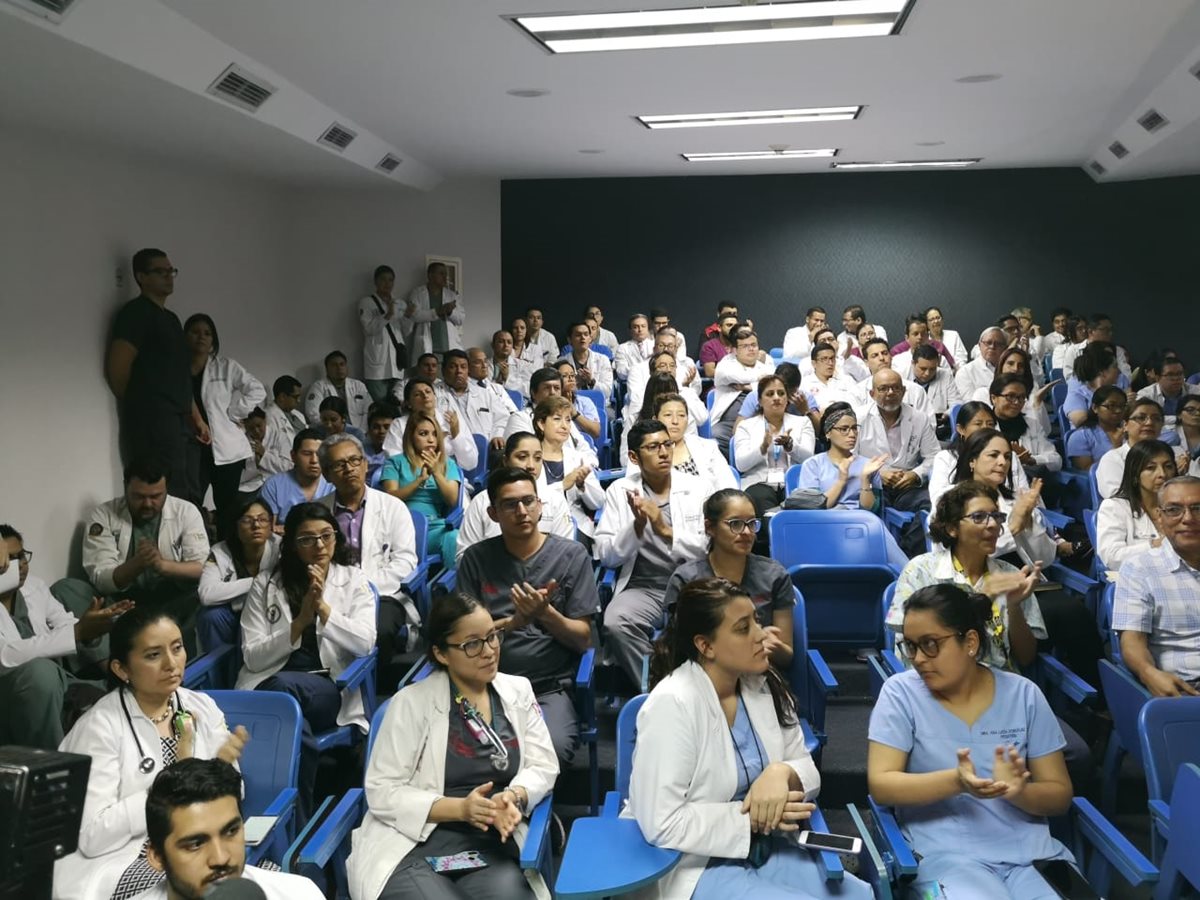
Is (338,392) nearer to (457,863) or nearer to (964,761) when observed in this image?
(457,863)

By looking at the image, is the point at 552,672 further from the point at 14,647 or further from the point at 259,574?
the point at 14,647

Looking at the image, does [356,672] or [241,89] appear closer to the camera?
[356,672]

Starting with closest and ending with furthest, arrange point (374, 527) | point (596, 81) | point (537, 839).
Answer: point (537, 839) → point (374, 527) → point (596, 81)

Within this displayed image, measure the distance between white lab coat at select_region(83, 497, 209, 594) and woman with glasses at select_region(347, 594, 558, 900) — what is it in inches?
85.6

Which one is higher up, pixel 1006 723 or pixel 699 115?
pixel 699 115

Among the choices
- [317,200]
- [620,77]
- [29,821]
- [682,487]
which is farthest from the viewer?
[317,200]

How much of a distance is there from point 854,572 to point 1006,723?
4.89 feet

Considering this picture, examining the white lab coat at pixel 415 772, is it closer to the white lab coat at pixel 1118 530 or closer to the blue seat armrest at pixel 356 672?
the blue seat armrest at pixel 356 672

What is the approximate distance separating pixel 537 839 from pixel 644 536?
1.70 meters

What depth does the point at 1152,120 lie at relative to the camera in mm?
7156

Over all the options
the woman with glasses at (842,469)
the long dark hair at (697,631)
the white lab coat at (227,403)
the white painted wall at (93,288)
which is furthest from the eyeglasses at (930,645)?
the white lab coat at (227,403)

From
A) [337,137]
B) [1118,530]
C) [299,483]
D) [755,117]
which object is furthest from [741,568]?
[337,137]

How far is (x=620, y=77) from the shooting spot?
566cm

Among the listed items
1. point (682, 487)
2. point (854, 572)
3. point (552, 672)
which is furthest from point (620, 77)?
point (552, 672)
